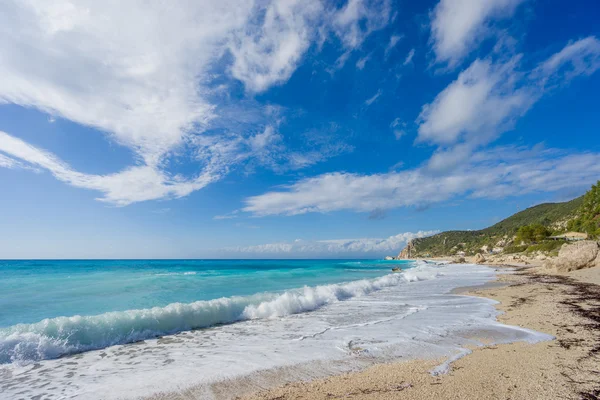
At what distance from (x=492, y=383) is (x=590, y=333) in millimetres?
5283

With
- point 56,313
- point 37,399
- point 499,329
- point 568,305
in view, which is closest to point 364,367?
point 499,329

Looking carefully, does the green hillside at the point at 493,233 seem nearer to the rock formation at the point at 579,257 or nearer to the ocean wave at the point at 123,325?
the rock formation at the point at 579,257

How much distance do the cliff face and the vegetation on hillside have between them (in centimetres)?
10348

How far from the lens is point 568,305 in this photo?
1170 cm

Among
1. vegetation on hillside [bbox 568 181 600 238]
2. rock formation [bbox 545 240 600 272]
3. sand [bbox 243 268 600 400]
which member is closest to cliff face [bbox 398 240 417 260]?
vegetation on hillside [bbox 568 181 600 238]

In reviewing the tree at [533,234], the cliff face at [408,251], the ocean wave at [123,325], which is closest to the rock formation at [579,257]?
the ocean wave at [123,325]

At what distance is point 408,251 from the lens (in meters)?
173

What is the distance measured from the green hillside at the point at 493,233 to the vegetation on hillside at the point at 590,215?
39.5 ft

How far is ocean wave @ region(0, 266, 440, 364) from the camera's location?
7.66 meters

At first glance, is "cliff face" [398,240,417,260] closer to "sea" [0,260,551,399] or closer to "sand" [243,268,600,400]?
"sea" [0,260,551,399]

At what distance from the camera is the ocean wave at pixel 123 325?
766cm

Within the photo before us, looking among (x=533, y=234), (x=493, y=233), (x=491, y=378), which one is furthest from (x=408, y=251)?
(x=491, y=378)

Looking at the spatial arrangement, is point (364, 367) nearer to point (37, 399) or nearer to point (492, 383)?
point (492, 383)

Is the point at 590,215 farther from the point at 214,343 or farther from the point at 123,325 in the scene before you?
the point at 123,325
